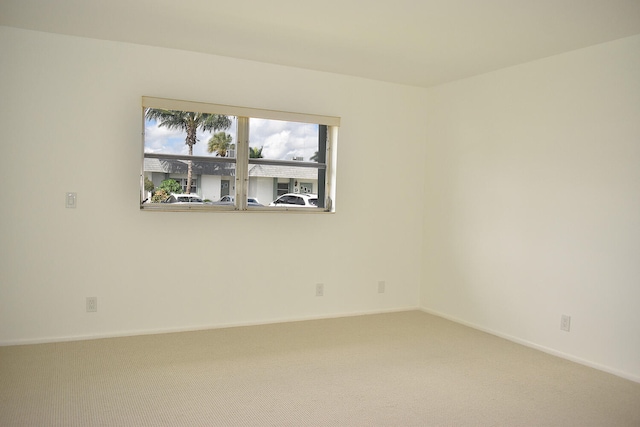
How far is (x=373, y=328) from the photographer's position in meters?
4.49

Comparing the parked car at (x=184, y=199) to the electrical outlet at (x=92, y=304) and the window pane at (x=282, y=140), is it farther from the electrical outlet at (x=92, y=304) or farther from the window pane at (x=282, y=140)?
the electrical outlet at (x=92, y=304)

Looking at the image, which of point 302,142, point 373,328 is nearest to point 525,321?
point 373,328

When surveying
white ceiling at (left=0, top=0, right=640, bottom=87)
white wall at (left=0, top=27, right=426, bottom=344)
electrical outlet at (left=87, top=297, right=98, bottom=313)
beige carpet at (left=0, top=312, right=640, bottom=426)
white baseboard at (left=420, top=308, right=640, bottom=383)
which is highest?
white ceiling at (left=0, top=0, right=640, bottom=87)

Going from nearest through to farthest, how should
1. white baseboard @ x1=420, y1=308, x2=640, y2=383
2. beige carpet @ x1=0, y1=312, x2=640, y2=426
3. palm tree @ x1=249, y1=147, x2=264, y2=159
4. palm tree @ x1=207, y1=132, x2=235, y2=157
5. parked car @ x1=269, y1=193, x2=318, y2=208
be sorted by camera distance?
beige carpet @ x1=0, y1=312, x2=640, y2=426 → white baseboard @ x1=420, y1=308, x2=640, y2=383 → palm tree @ x1=207, y1=132, x2=235, y2=157 → palm tree @ x1=249, y1=147, x2=264, y2=159 → parked car @ x1=269, y1=193, x2=318, y2=208

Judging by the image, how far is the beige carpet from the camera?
268 cm

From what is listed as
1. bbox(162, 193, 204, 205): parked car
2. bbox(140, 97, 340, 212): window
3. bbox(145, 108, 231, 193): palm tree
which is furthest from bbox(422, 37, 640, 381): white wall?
bbox(162, 193, 204, 205): parked car

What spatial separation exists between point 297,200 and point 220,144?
0.90 metres

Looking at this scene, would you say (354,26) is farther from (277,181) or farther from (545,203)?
(545,203)

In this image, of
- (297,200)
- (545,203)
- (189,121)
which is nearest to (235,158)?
(189,121)

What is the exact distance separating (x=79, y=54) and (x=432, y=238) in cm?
370

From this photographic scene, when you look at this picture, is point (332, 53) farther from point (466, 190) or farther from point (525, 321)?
point (525, 321)

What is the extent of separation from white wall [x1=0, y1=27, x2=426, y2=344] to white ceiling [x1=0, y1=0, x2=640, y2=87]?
0.24m

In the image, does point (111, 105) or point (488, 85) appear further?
point (488, 85)

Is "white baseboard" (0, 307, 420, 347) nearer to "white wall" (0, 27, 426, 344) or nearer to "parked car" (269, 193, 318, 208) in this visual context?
"white wall" (0, 27, 426, 344)
